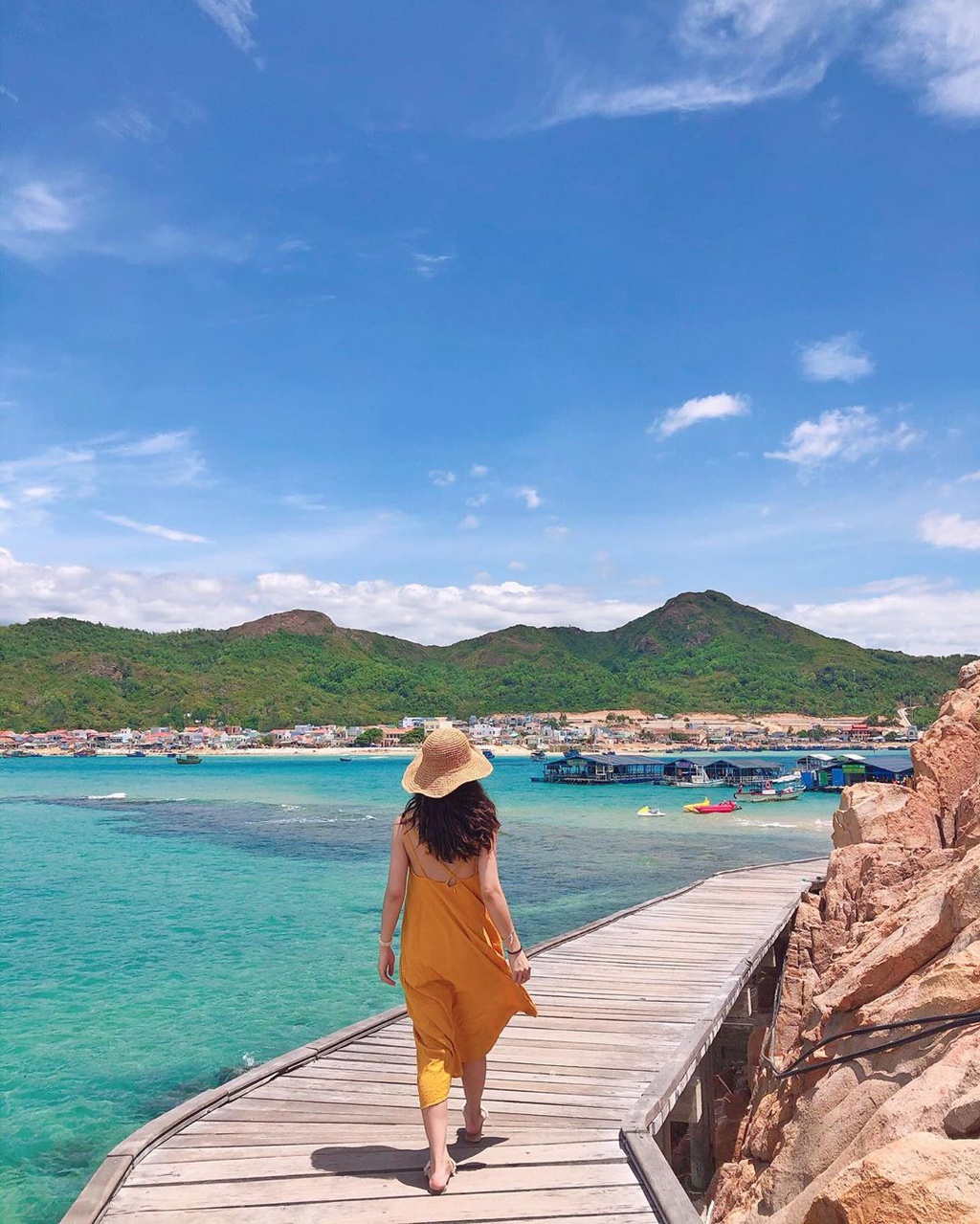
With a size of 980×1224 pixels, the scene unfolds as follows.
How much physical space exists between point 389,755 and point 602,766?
2870 inches

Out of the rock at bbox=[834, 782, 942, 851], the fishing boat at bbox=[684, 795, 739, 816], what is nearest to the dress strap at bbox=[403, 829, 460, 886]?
the rock at bbox=[834, 782, 942, 851]

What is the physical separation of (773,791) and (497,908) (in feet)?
204

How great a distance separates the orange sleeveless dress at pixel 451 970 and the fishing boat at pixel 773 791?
59.2 meters

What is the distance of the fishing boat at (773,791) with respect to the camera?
60.8 m

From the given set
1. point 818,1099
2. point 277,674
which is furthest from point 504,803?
point 277,674

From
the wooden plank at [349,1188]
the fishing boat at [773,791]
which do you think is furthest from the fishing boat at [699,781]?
the wooden plank at [349,1188]

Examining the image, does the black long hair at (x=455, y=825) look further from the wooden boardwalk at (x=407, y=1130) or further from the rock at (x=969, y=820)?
the rock at (x=969, y=820)

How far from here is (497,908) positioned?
419 cm

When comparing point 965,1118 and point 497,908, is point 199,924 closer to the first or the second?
point 497,908

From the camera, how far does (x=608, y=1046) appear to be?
6.56 meters

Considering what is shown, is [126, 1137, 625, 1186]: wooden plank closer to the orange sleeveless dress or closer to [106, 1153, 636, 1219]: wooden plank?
→ [106, 1153, 636, 1219]: wooden plank

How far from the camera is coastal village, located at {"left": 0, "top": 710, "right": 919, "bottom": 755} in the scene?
465 ft

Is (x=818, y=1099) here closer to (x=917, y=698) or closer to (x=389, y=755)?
(x=389, y=755)

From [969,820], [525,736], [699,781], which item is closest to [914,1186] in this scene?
[969,820]
